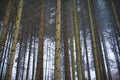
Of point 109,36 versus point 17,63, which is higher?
point 109,36

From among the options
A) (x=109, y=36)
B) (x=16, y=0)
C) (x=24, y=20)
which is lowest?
(x=109, y=36)

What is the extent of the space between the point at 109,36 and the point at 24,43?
5.57 m

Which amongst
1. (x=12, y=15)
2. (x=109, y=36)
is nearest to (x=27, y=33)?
(x=12, y=15)

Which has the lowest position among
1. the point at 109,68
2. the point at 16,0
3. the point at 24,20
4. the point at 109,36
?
the point at 109,68

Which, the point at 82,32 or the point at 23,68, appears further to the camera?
the point at 82,32

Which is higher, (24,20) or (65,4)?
(65,4)

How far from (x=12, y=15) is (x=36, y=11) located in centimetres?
167

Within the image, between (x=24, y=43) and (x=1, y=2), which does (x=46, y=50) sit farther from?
(x=1, y=2)

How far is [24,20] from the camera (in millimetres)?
11242

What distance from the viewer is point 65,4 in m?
12.1

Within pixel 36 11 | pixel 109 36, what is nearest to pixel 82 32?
pixel 109 36

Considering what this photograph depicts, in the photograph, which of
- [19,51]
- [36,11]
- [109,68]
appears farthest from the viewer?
[36,11]

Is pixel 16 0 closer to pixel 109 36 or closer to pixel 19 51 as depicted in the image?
pixel 19 51

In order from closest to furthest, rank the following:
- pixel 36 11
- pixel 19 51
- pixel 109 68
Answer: pixel 109 68 → pixel 19 51 → pixel 36 11
